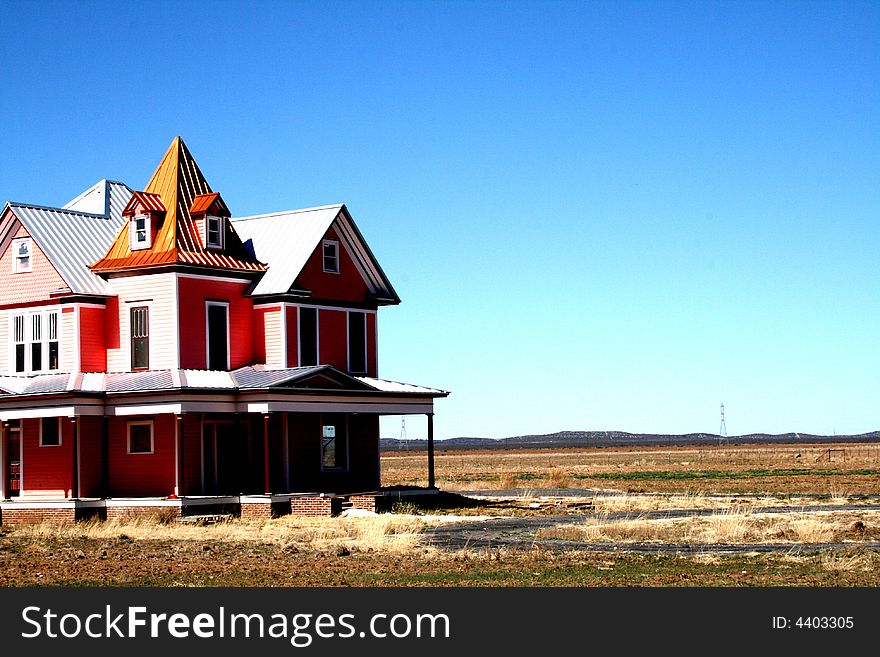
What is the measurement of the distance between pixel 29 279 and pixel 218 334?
691 cm

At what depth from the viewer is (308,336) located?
48469 mm

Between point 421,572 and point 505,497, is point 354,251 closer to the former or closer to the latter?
point 505,497

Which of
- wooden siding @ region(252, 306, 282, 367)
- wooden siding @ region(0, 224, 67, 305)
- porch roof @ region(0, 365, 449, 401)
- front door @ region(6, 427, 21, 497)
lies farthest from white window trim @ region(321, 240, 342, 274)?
front door @ region(6, 427, 21, 497)

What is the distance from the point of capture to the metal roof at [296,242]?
48000mm

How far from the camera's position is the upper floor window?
155ft

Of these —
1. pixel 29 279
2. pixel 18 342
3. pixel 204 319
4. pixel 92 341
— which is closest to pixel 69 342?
pixel 92 341

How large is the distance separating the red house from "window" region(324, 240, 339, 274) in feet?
0.15

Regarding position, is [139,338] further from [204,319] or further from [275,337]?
[275,337]

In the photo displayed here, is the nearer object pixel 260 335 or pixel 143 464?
pixel 143 464

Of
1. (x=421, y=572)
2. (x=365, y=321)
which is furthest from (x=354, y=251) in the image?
(x=421, y=572)

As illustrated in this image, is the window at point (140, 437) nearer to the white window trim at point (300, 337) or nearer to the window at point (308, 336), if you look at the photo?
the white window trim at point (300, 337)

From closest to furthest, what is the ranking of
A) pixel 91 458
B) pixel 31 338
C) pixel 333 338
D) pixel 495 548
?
1. pixel 495 548
2. pixel 91 458
3. pixel 31 338
4. pixel 333 338

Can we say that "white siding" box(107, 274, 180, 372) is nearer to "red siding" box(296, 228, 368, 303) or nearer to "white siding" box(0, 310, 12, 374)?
"white siding" box(0, 310, 12, 374)

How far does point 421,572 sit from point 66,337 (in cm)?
2473
